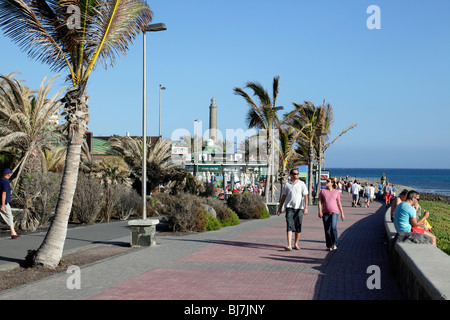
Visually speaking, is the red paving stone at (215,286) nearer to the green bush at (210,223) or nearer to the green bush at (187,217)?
the green bush at (187,217)

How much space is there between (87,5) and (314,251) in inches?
278

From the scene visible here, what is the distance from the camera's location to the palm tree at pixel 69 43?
9.55 m

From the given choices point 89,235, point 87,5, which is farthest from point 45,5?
point 89,235

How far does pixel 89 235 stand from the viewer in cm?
1517

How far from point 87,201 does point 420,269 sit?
14.2m

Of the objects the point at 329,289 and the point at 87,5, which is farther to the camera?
the point at 87,5

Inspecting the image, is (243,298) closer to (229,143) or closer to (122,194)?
(122,194)

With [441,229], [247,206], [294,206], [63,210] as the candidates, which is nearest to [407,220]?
[294,206]

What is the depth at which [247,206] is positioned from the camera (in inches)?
885

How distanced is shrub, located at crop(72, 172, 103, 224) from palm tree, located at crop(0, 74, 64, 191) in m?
1.72

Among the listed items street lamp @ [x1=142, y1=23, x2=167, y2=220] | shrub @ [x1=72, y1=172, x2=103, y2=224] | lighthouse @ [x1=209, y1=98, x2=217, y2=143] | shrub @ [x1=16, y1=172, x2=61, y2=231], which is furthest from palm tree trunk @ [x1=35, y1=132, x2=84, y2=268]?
lighthouse @ [x1=209, y1=98, x2=217, y2=143]

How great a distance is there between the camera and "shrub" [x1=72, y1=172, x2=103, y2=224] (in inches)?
715

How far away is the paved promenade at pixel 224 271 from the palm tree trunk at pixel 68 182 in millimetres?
670

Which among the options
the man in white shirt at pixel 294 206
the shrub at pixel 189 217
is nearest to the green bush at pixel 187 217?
the shrub at pixel 189 217
